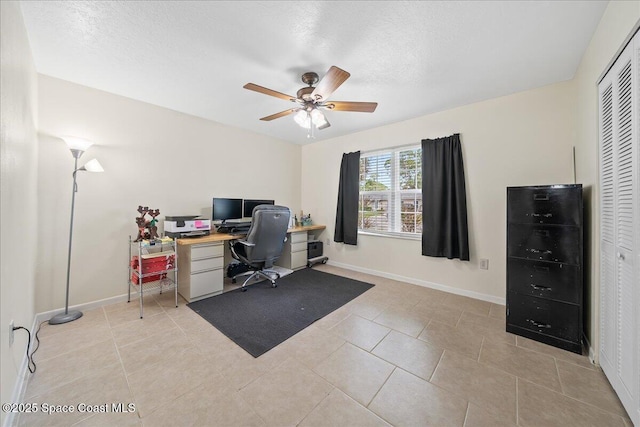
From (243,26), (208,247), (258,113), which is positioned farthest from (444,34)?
(208,247)

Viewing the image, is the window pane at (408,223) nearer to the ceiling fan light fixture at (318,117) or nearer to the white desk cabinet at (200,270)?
the ceiling fan light fixture at (318,117)

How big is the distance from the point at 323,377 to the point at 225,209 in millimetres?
2650

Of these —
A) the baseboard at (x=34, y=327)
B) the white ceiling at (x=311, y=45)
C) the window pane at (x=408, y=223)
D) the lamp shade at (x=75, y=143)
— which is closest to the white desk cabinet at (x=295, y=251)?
the window pane at (x=408, y=223)

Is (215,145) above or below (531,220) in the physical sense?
above

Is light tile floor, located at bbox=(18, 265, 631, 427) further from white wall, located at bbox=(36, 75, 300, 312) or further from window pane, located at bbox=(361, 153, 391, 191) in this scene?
window pane, located at bbox=(361, 153, 391, 191)

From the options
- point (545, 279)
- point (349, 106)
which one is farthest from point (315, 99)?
point (545, 279)

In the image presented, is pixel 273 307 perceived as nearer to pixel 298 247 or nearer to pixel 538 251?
pixel 298 247

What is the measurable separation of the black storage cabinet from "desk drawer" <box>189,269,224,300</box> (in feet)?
10.4

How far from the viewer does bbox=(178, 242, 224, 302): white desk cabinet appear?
2703mm

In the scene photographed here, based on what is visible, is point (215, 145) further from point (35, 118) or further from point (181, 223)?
point (35, 118)

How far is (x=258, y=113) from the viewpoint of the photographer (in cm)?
321

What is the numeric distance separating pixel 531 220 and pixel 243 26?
2877 mm

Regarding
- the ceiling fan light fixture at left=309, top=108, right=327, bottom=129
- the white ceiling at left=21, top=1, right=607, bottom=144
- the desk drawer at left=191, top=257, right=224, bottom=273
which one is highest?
the white ceiling at left=21, top=1, right=607, bottom=144

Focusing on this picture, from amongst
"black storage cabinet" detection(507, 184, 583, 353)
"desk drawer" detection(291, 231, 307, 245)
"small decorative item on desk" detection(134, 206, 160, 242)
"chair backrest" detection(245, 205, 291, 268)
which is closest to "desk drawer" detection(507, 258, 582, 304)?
"black storage cabinet" detection(507, 184, 583, 353)
